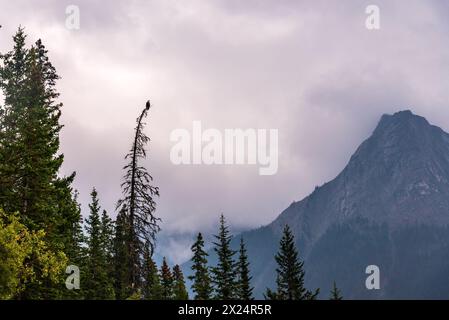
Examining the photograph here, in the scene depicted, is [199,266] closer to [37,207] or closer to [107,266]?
[107,266]

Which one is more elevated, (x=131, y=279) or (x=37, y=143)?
(x=37, y=143)

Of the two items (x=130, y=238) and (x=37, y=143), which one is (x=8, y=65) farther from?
(x=130, y=238)

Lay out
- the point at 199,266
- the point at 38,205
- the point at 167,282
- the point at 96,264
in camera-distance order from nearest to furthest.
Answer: the point at 38,205
the point at 96,264
the point at 199,266
the point at 167,282

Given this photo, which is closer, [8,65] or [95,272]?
[8,65]

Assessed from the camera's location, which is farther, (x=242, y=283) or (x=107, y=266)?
(x=242, y=283)

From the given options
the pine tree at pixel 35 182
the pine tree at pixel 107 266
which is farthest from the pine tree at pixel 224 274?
the pine tree at pixel 35 182

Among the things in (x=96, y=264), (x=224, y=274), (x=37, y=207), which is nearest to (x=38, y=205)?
(x=37, y=207)

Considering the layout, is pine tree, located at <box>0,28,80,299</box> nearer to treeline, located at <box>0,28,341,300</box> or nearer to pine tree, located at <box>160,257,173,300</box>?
treeline, located at <box>0,28,341,300</box>

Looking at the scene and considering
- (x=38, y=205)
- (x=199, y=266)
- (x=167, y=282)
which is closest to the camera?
(x=38, y=205)

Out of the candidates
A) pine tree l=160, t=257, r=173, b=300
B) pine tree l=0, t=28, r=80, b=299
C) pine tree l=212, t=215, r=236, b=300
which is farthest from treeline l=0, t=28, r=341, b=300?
pine tree l=160, t=257, r=173, b=300

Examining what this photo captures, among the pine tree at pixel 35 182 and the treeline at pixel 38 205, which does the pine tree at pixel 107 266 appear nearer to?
the treeline at pixel 38 205
